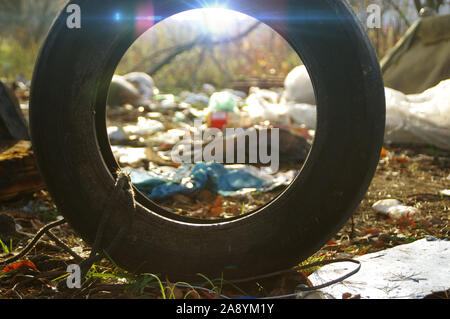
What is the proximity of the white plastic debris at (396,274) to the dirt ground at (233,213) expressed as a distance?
0.26 feet

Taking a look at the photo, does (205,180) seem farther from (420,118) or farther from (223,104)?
(223,104)

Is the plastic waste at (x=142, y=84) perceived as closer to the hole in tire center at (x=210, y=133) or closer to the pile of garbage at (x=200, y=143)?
the hole in tire center at (x=210, y=133)

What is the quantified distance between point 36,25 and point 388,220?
12363mm

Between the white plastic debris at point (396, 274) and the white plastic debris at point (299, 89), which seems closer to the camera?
the white plastic debris at point (396, 274)

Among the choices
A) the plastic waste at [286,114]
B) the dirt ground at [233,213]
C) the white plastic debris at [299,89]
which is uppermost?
the white plastic debris at [299,89]

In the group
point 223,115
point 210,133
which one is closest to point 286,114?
point 223,115

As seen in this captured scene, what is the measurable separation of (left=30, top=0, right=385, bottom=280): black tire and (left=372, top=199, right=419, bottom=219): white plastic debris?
3.59 feet

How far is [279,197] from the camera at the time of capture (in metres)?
1.69

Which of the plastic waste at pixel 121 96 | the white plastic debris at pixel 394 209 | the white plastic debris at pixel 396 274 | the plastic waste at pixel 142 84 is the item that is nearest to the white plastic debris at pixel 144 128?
the plastic waste at pixel 121 96

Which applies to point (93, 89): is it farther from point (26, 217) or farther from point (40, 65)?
point (26, 217)

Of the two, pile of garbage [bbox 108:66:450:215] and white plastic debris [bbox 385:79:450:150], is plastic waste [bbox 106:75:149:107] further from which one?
white plastic debris [bbox 385:79:450:150]

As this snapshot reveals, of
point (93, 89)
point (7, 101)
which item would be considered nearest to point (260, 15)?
point (93, 89)

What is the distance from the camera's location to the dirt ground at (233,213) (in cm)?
169

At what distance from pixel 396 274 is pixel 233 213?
1.17 m
